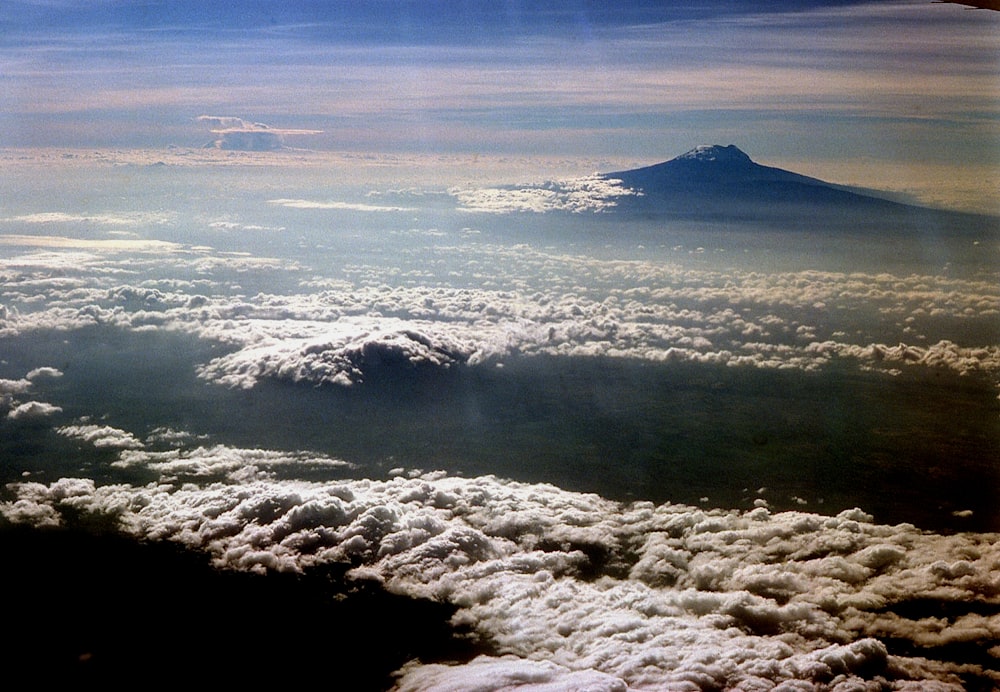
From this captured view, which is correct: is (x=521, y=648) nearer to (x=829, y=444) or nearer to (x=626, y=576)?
(x=626, y=576)

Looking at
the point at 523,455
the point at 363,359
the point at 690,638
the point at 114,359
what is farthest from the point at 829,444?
the point at 114,359

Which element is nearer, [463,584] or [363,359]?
[463,584]

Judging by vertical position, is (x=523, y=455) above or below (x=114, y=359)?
below

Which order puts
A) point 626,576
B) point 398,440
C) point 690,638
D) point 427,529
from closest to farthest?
point 690,638 < point 626,576 < point 427,529 < point 398,440

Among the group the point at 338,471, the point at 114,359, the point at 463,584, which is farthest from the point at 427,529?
the point at 114,359

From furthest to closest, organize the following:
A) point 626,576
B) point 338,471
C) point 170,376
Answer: point 170,376 → point 338,471 → point 626,576

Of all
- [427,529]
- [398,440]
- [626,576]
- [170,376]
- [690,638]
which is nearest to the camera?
[690,638]

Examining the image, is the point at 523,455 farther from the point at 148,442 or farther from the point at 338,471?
the point at 148,442

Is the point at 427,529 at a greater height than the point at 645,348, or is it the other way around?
the point at 645,348

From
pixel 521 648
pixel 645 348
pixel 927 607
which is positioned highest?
pixel 645 348
